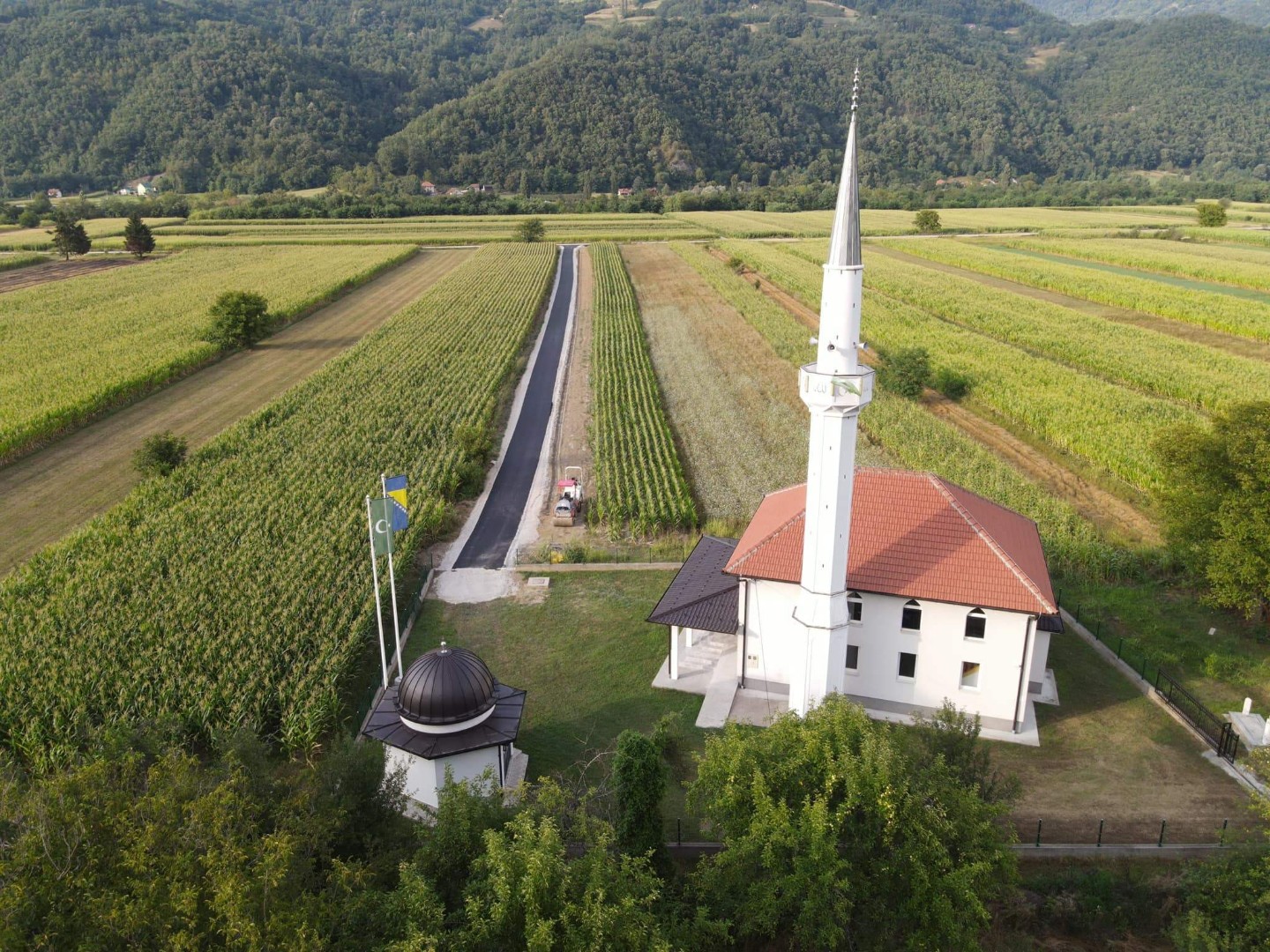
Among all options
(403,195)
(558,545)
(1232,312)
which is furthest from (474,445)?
(403,195)

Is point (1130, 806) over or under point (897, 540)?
under

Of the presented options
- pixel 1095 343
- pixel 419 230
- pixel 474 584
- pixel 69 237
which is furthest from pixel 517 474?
pixel 419 230

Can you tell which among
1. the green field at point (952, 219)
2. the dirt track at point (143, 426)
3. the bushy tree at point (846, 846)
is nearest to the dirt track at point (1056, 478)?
the bushy tree at point (846, 846)

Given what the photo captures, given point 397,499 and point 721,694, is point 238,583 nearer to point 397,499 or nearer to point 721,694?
point 397,499

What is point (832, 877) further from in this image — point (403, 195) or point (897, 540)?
point (403, 195)

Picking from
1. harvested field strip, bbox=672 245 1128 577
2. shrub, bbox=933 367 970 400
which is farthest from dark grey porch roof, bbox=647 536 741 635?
shrub, bbox=933 367 970 400

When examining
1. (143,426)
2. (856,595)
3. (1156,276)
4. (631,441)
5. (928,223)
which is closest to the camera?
(856,595)

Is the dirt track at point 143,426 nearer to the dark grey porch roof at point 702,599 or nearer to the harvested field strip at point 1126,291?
the dark grey porch roof at point 702,599
